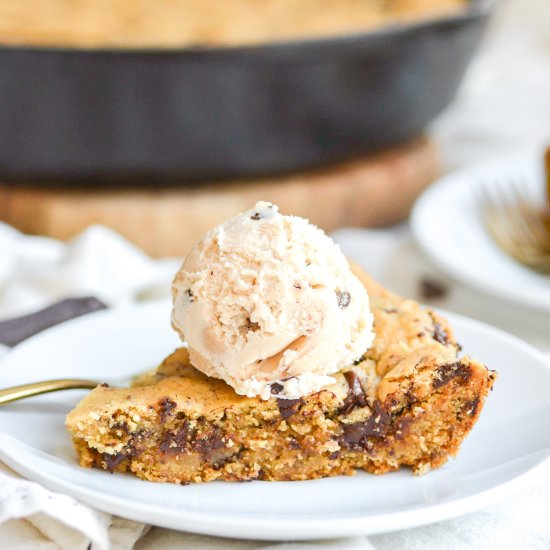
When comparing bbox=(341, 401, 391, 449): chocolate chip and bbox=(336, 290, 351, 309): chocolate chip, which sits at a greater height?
bbox=(336, 290, 351, 309): chocolate chip

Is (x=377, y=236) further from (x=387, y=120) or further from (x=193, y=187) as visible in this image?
(x=193, y=187)

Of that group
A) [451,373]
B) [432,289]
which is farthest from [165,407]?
[432,289]

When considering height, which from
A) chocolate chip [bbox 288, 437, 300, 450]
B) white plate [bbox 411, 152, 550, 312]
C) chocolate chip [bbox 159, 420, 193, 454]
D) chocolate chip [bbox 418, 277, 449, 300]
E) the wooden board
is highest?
chocolate chip [bbox 288, 437, 300, 450]

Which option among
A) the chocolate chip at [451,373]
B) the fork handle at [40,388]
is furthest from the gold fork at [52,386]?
the chocolate chip at [451,373]

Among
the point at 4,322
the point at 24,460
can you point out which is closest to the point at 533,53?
the point at 4,322

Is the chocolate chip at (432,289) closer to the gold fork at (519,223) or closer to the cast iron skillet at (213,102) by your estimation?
the gold fork at (519,223)

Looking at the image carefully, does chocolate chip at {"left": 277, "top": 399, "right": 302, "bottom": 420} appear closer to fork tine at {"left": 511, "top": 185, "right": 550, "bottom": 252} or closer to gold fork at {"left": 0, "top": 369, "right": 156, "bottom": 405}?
gold fork at {"left": 0, "top": 369, "right": 156, "bottom": 405}

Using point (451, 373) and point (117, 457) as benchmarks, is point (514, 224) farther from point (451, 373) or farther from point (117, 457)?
point (117, 457)

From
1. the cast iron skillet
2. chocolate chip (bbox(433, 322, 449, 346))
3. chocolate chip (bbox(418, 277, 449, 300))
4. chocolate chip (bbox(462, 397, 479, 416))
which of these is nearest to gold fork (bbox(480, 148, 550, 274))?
chocolate chip (bbox(418, 277, 449, 300))
